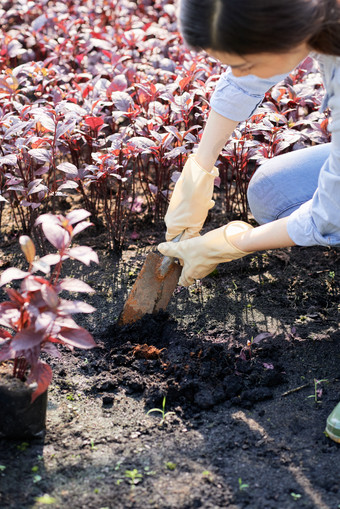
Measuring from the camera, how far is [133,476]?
1740 millimetres

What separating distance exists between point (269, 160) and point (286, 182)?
170 millimetres

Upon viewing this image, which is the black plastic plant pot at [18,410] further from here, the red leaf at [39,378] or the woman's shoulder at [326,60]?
the woman's shoulder at [326,60]

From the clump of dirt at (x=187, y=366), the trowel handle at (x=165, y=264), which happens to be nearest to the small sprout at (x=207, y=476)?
the clump of dirt at (x=187, y=366)

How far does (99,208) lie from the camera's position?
3.37m

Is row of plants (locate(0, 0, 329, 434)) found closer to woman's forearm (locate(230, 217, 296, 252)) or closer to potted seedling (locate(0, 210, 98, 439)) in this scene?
potted seedling (locate(0, 210, 98, 439))

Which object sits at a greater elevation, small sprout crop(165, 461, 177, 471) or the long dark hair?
the long dark hair

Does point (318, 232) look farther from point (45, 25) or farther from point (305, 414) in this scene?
point (45, 25)

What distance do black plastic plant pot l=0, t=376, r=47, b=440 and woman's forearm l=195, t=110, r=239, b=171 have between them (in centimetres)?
114

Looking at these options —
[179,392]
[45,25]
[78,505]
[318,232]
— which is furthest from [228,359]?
[45,25]

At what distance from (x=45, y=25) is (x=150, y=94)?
2.16m

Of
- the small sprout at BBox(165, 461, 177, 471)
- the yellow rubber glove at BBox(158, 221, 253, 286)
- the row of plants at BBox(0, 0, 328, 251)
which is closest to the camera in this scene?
the small sprout at BBox(165, 461, 177, 471)

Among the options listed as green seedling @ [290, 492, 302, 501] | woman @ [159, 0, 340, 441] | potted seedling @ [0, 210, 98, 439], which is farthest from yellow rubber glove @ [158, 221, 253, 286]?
green seedling @ [290, 492, 302, 501]

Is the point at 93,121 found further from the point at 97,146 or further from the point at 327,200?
the point at 327,200

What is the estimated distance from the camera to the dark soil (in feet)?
5.62
